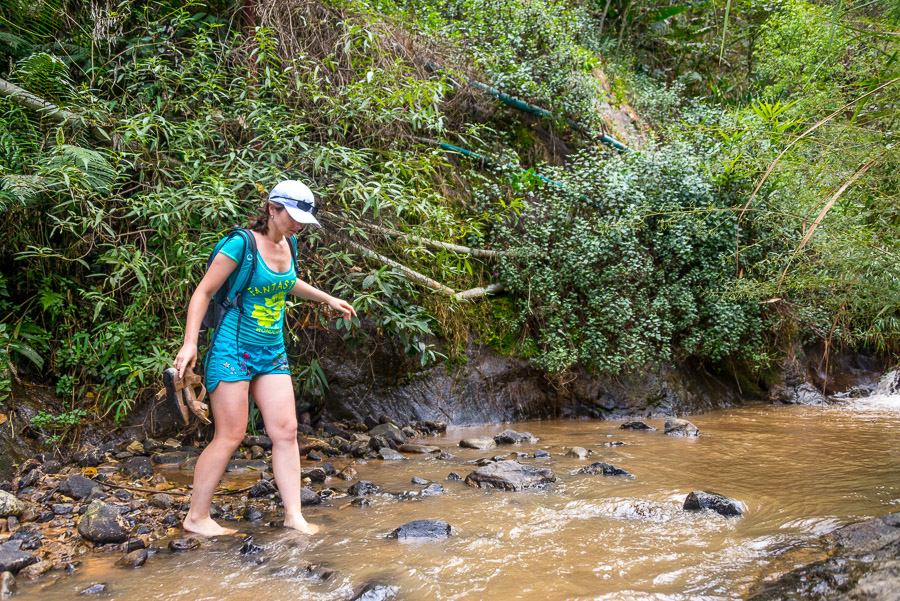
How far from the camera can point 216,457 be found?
2957mm

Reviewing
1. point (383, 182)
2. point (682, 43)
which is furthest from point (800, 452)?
point (682, 43)

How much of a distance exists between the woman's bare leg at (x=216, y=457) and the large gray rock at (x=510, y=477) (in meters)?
1.57

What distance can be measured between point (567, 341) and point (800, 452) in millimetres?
2572

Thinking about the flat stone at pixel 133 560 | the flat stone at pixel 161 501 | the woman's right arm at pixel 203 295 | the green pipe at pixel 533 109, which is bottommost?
the flat stone at pixel 133 560

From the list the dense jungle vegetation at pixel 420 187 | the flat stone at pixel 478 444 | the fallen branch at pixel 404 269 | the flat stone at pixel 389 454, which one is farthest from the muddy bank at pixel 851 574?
the fallen branch at pixel 404 269

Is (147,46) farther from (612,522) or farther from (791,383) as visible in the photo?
(791,383)

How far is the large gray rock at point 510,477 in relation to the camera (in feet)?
12.3

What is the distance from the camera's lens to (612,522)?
303cm

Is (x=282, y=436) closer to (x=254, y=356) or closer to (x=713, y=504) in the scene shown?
(x=254, y=356)

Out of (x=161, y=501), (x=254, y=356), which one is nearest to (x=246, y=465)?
(x=161, y=501)

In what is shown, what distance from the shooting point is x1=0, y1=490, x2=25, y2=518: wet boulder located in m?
2.97

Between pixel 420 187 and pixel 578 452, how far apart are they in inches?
125

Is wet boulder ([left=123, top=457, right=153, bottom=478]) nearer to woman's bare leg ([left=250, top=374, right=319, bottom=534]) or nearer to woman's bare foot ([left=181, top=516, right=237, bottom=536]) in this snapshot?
woman's bare foot ([left=181, top=516, right=237, bottom=536])

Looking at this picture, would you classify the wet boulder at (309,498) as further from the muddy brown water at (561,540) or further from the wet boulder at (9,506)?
the wet boulder at (9,506)
